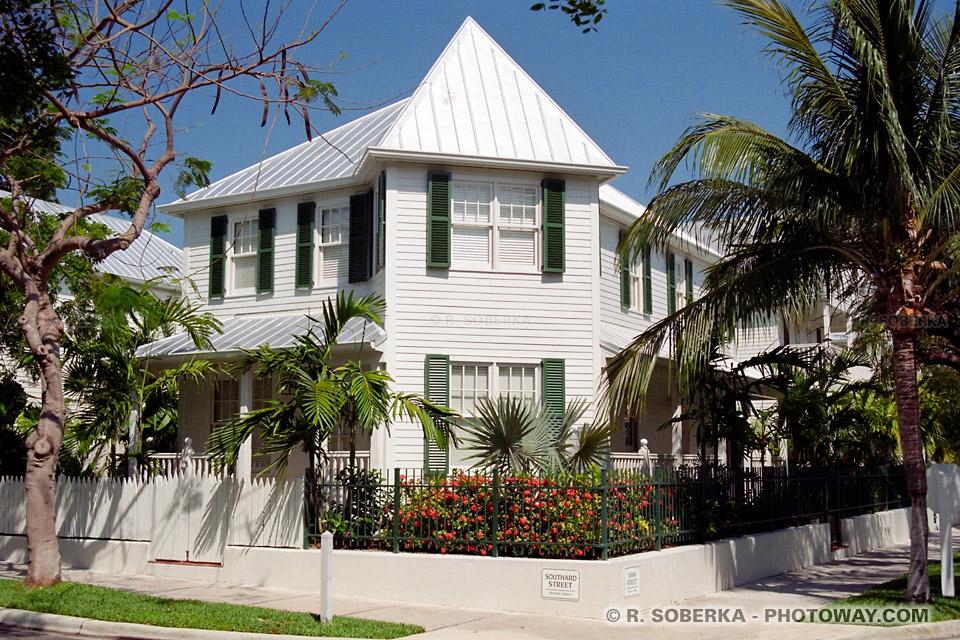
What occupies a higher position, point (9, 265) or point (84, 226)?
point (84, 226)

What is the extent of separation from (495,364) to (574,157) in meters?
4.21

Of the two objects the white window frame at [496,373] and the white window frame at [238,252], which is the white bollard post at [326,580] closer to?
the white window frame at [496,373]

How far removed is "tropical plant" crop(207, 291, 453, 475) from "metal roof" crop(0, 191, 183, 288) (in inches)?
547

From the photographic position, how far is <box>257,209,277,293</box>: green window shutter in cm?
2033

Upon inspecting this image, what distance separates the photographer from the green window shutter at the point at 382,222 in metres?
18.1

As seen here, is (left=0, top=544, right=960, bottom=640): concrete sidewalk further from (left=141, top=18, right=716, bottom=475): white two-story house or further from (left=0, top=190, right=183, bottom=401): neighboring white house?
(left=0, top=190, right=183, bottom=401): neighboring white house

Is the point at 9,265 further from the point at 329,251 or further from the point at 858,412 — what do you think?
the point at 858,412

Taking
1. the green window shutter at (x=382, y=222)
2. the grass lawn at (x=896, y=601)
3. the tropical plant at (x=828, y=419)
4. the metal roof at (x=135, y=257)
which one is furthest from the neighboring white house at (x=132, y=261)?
the grass lawn at (x=896, y=601)

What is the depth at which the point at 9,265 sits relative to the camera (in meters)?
13.4

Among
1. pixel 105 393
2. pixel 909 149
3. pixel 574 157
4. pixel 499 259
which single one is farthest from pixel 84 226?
pixel 909 149

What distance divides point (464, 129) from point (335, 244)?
11.3 feet

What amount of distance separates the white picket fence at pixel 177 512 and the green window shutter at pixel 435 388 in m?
3.45

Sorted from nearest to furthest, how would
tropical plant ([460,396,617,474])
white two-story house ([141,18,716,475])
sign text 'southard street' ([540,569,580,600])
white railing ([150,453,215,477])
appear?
sign text 'southard street' ([540,569,580,600]) < tropical plant ([460,396,617,474]) < white railing ([150,453,215,477]) < white two-story house ([141,18,716,475])

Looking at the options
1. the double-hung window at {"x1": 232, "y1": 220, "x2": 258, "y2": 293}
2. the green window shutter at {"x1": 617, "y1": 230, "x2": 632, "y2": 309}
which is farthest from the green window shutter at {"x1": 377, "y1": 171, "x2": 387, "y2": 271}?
the green window shutter at {"x1": 617, "y1": 230, "x2": 632, "y2": 309}
